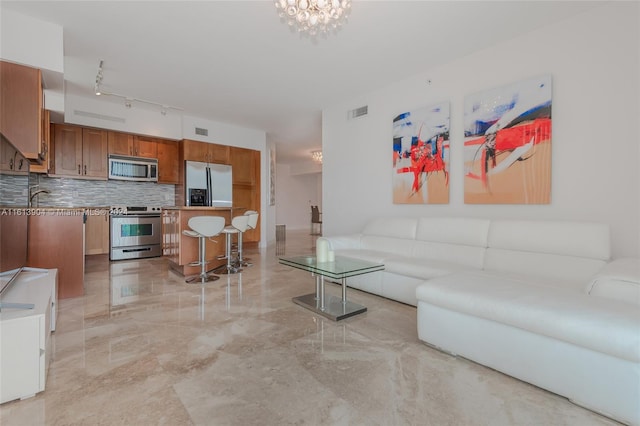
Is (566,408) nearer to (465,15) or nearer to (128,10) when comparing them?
(465,15)

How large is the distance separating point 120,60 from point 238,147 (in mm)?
3125

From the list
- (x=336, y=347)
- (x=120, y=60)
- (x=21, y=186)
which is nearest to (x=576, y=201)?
(x=336, y=347)

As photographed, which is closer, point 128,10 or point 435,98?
point 128,10

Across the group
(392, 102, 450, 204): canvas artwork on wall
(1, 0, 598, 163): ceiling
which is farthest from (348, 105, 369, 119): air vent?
(392, 102, 450, 204): canvas artwork on wall

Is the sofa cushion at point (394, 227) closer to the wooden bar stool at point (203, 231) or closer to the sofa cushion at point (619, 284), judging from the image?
the sofa cushion at point (619, 284)

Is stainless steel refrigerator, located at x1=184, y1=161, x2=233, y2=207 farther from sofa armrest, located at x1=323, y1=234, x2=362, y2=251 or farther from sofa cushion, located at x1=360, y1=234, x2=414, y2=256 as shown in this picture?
sofa cushion, located at x1=360, y1=234, x2=414, y2=256

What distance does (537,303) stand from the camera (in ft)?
5.24

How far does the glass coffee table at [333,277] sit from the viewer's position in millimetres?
2488

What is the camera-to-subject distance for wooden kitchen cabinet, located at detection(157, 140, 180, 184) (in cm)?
577

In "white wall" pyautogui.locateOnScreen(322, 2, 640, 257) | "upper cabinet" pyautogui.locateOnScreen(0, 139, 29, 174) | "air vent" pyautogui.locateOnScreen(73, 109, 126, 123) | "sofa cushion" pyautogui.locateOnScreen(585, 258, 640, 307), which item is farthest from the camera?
"air vent" pyautogui.locateOnScreen(73, 109, 126, 123)

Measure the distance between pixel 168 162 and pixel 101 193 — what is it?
4.33 feet

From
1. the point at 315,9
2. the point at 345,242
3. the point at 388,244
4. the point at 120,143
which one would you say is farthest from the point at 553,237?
the point at 120,143

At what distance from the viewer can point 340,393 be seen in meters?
1.50

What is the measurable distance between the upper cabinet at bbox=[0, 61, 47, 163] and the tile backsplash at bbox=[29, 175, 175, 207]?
9.07ft
